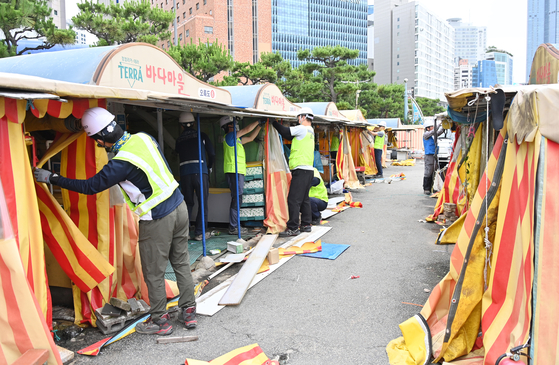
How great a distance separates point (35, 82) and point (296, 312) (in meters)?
3.09

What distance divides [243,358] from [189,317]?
0.87 m

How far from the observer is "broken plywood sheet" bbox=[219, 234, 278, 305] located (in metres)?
4.51

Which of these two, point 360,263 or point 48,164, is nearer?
point 48,164

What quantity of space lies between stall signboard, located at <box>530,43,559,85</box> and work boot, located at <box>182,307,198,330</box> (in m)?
5.03

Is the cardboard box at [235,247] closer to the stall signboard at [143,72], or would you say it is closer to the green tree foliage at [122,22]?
the stall signboard at [143,72]

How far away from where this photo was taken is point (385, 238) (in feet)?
23.6

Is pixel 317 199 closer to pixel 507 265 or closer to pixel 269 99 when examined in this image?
pixel 269 99

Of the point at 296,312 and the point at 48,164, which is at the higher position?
the point at 48,164

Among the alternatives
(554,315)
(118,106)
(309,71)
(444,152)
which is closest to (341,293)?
(554,315)

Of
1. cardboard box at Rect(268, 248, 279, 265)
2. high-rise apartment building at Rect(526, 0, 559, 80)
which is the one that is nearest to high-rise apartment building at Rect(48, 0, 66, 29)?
cardboard box at Rect(268, 248, 279, 265)

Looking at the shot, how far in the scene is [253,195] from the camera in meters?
7.61

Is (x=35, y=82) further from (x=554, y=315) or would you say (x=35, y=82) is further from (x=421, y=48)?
(x=421, y=48)

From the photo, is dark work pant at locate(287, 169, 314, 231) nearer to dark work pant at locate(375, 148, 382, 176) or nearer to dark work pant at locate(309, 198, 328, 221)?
dark work pant at locate(309, 198, 328, 221)

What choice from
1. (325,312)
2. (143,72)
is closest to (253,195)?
(143,72)
